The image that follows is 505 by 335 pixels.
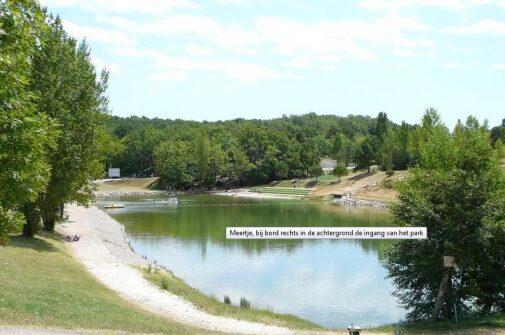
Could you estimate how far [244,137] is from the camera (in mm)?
148000

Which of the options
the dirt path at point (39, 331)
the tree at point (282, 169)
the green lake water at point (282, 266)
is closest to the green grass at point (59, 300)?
the dirt path at point (39, 331)

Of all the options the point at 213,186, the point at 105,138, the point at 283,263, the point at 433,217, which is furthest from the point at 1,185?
the point at 213,186

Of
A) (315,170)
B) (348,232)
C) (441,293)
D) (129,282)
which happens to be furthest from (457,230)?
(315,170)

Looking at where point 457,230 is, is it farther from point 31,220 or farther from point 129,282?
point 31,220

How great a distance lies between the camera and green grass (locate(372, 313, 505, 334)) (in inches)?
676

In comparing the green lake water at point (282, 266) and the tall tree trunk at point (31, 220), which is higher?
the tall tree trunk at point (31, 220)

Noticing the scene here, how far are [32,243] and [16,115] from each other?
2324 cm

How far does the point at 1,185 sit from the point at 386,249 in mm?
15819

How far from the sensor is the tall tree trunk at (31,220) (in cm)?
3322

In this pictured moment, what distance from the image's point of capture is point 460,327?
17828 millimetres

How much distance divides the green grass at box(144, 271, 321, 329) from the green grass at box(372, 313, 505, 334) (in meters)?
3.67

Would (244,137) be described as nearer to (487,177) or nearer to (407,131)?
(407,131)

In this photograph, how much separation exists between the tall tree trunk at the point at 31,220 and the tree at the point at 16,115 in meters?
21.7

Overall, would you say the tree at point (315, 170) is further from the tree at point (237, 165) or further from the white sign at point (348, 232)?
the white sign at point (348, 232)
